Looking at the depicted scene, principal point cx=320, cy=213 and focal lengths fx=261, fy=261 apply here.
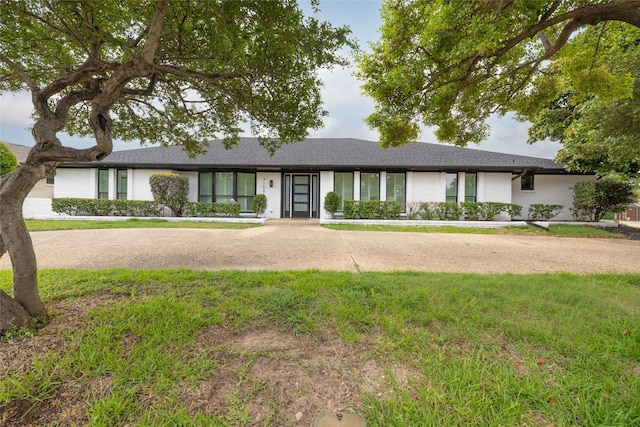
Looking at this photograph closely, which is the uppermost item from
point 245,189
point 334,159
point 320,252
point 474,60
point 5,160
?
point 334,159

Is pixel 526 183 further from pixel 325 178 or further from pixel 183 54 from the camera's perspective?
pixel 183 54

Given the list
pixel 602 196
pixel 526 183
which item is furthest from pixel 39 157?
pixel 526 183

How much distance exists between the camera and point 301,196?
14578 millimetres

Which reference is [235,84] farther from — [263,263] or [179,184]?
[179,184]

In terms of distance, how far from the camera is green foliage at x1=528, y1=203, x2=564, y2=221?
13266 mm

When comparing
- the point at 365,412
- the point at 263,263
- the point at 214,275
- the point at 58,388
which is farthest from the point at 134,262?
the point at 365,412

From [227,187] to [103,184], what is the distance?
6497 mm

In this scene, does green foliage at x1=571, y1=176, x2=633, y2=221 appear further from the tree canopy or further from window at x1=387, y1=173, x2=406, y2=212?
the tree canopy

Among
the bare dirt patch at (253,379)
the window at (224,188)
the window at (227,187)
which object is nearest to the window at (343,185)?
the window at (227,187)

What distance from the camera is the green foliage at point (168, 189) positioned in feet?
39.9

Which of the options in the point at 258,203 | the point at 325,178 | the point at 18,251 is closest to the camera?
the point at 18,251

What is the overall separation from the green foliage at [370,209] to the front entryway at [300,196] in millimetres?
2618

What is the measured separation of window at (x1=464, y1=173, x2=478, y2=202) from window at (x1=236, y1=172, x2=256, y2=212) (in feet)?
37.2

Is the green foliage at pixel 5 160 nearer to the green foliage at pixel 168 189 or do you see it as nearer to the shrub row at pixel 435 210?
the green foliage at pixel 168 189
